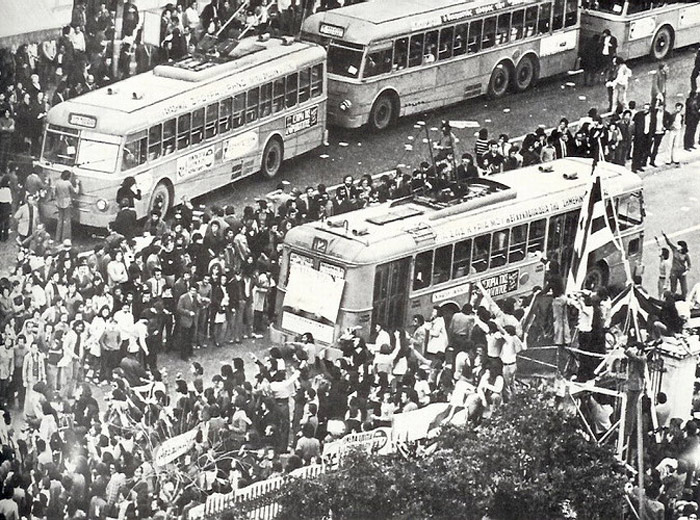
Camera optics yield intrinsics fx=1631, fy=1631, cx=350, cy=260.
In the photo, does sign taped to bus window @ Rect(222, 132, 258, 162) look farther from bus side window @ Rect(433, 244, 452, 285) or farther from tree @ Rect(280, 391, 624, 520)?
tree @ Rect(280, 391, 624, 520)

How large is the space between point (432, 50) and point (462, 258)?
7.12ft

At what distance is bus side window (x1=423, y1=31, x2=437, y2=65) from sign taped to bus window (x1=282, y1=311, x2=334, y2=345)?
9.59 ft

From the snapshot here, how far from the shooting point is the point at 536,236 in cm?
1584

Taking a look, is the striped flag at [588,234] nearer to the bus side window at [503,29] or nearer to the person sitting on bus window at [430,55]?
the bus side window at [503,29]

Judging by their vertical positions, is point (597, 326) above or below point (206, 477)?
above

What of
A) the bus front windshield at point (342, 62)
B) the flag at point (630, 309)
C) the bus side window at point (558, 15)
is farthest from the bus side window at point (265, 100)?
the flag at point (630, 309)

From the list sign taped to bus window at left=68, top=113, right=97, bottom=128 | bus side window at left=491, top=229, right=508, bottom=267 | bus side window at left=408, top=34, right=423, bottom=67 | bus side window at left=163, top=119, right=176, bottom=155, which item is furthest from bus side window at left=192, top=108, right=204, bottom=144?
bus side window at left=491, top=229, right=508, bottom=267

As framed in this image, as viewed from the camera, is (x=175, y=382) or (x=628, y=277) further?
(x=628, y=277)

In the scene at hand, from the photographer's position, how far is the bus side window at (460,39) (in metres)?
16.2

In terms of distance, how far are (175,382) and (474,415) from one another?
9.58ft

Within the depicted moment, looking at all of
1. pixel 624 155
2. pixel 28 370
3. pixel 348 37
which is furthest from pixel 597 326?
pixel 28 370

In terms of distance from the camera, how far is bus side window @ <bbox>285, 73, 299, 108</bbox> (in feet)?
51.5

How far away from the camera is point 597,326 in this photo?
15984mm

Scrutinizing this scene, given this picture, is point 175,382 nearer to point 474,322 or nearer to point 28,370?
point 28,370
